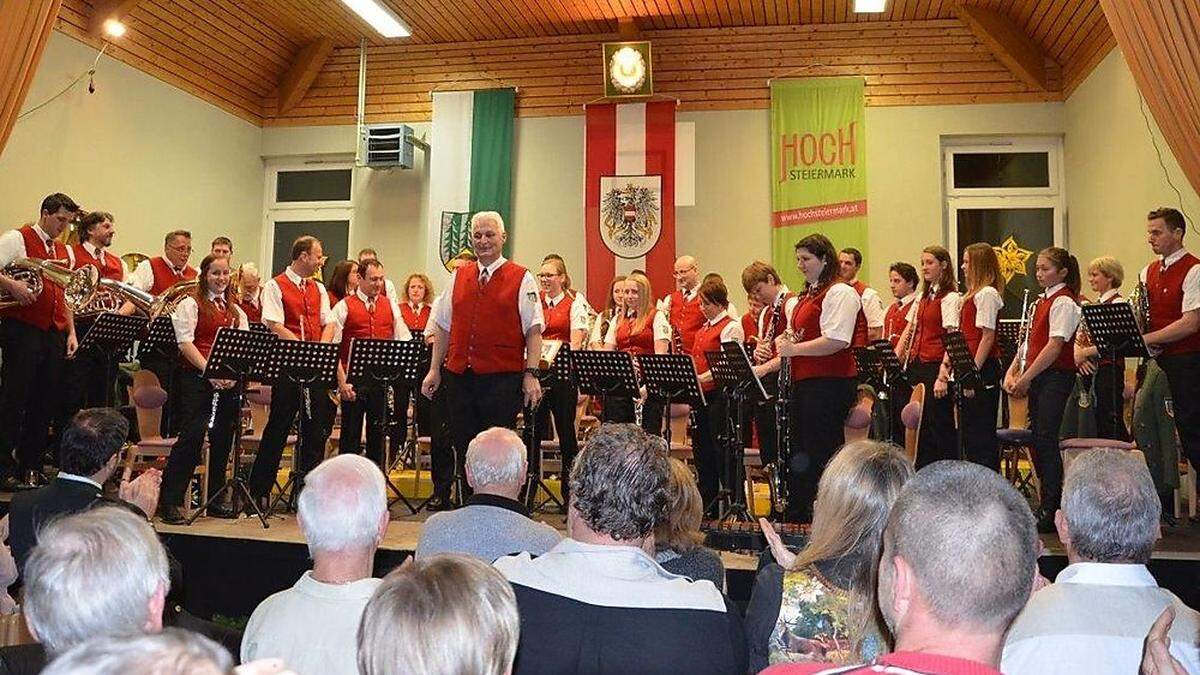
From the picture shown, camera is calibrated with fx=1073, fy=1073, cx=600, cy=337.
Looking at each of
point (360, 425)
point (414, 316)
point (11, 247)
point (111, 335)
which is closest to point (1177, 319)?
point (360, 425)

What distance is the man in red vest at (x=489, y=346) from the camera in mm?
6047

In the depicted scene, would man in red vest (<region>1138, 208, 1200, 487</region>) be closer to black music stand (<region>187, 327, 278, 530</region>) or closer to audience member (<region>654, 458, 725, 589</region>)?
audience member (<region>654, 458, 725, 589</region>)

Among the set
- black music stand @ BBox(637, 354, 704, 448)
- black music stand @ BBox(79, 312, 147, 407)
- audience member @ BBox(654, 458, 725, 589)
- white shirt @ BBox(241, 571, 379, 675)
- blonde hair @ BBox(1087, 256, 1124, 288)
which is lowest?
white shirt @ BBox(241, 571, 379, 675)

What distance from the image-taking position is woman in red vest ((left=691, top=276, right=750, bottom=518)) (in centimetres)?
710

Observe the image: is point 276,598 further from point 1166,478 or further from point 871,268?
point 871,268

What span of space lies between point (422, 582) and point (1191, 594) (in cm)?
457

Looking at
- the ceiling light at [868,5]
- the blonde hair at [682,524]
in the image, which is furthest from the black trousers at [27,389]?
the ceiling light at [868,5]

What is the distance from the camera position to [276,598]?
2438 mm

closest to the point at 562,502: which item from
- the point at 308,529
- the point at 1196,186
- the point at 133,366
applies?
the point at 133,366

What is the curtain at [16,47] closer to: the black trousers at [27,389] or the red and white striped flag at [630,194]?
the black trousers at [27,389]

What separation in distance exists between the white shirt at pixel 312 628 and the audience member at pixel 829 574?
2.90 ft

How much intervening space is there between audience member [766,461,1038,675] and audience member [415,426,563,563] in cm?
170

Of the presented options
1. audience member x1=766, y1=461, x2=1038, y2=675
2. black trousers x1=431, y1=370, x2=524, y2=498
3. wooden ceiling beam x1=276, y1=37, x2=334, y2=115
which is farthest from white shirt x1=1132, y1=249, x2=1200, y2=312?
wooden ceiling beam x1=276, y1=37, x2=334, y2=115

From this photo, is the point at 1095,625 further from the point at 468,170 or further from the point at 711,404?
the point at 468,170
